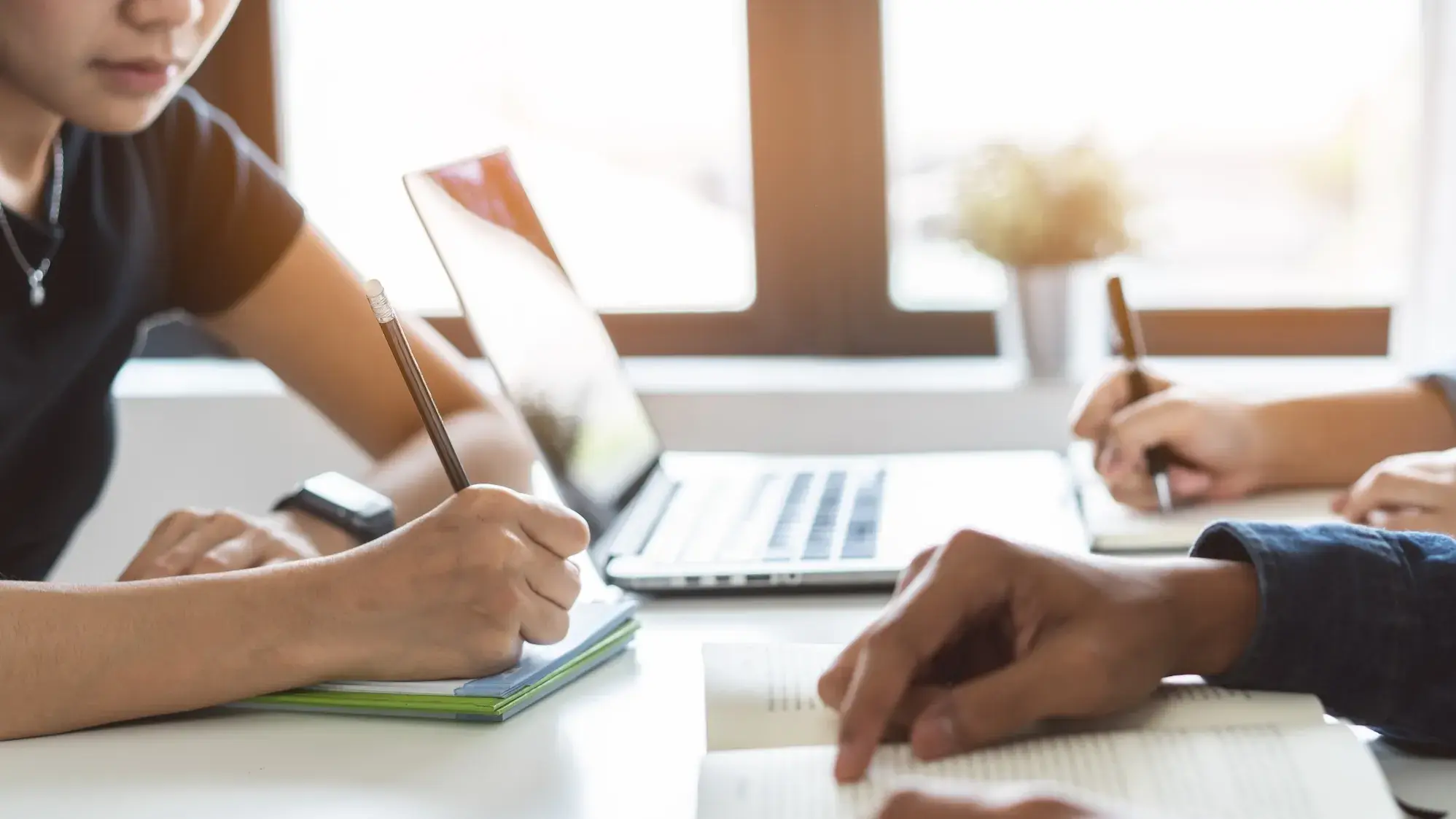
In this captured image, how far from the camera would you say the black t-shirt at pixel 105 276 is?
125cm

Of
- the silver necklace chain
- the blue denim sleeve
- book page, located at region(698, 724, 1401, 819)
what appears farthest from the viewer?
the silver necklace chain

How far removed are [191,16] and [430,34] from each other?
1088 mm

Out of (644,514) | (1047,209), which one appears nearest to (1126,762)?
(644,514)

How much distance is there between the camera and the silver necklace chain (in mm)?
1194

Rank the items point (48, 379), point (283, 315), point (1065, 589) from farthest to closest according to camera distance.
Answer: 1. point (283, 315)
2. point (48, 379)
3. point (1065, 589)

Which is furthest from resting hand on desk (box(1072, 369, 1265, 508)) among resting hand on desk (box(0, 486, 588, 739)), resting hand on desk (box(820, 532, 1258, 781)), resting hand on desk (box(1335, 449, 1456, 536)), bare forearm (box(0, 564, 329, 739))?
bare forearm (box(0, 564, 329, 739))

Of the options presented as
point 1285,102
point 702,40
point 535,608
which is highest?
point 702,40

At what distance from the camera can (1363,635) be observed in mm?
711

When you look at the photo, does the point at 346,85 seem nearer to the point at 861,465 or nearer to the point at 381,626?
the point at 861,465

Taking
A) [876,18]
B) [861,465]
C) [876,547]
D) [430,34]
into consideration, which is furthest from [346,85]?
[876,547]

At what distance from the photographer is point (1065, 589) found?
70cm

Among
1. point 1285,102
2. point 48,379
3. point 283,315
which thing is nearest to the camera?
point 48,379

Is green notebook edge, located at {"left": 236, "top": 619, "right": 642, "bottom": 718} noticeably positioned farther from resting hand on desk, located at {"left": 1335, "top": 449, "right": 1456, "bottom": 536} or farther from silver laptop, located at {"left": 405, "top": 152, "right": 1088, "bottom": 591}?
resting hand on desk, located at {"left": 1335, "top": 449, "right": 1456, "bottom": 536}

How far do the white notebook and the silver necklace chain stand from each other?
33.3 inches
